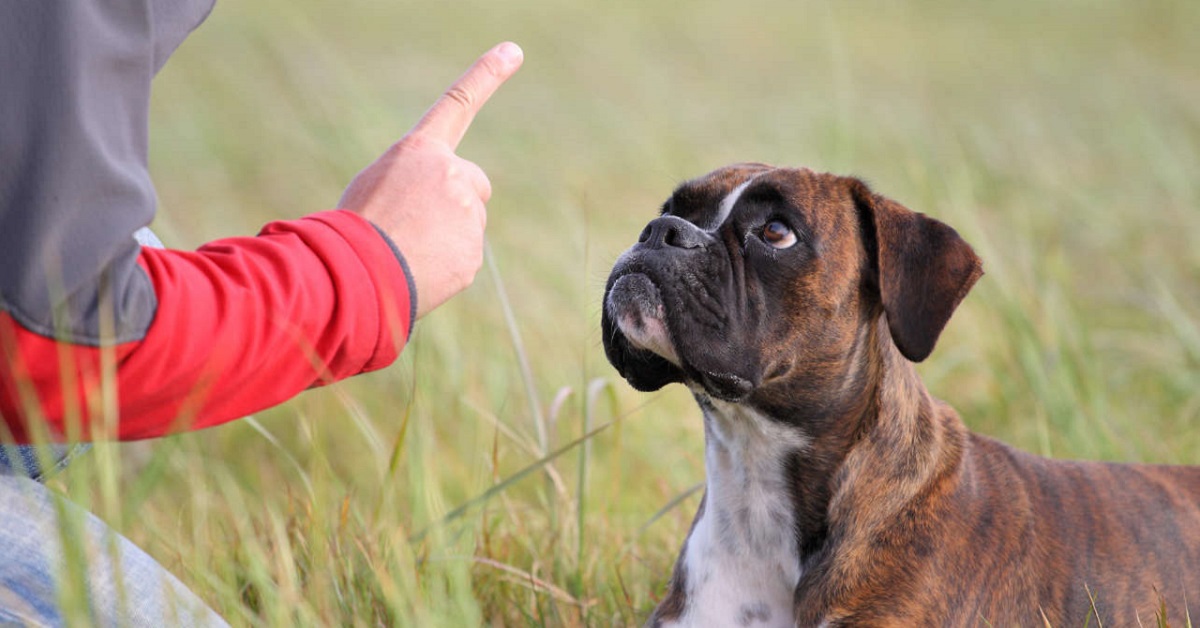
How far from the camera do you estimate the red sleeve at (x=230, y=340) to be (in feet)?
6.29

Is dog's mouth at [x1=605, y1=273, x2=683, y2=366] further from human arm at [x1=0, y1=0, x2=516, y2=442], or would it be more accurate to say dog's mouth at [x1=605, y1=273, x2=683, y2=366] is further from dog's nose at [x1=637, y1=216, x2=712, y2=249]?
human arm at [x1=0, y1=0, x2=516, y2=442]

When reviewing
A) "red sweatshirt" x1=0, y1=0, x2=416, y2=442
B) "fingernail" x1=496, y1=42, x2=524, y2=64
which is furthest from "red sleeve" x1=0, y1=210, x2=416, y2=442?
"fingernail" x1=496, y1=42, x2=524, y2=64

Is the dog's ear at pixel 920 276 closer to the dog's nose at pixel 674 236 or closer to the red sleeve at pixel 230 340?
the dog's nose at pixel 674 236

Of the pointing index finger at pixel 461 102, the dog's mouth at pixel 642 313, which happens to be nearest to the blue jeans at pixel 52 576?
the pointing index finger at pixel 461 102

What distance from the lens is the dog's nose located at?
307 cm

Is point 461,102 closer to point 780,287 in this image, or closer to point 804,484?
point 780,287

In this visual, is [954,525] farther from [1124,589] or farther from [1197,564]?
[1197,564]

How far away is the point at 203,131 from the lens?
9.73 metres

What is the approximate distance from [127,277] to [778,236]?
1698 mm

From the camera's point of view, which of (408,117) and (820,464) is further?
(408,117)

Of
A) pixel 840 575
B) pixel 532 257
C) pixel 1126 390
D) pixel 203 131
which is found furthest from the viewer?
pixel 203 131

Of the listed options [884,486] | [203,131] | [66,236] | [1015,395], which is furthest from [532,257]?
[66,236]

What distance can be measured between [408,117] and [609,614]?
748 centimetres

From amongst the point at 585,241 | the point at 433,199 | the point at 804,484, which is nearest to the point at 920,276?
the point at 804,484
